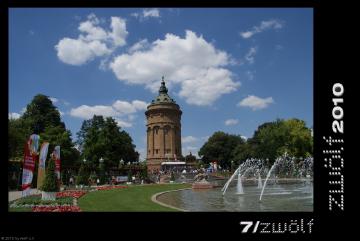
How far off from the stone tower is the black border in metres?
58.4

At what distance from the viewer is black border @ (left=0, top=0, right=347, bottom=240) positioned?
28.2ft

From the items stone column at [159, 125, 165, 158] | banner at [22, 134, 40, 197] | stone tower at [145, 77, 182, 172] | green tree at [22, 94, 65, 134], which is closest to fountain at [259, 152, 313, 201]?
stone tower at [145, 77, 182, 172]

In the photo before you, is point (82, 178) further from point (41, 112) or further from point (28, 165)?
point (41, 112)

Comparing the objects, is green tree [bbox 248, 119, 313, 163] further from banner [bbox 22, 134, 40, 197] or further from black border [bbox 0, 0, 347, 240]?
black border [bbox 0, 0, 347, 240]

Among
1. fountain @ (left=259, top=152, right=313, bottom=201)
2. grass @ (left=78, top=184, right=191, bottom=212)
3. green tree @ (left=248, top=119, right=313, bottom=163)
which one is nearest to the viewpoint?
grass @ (left=78, top=184, right=191, bottom=212)

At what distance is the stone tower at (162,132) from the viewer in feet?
223
